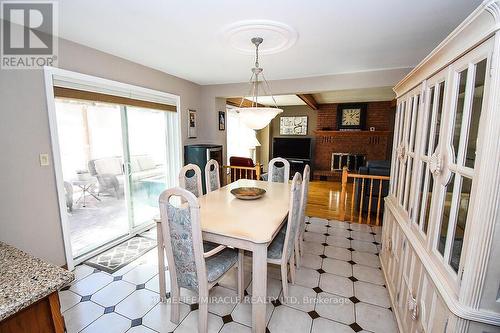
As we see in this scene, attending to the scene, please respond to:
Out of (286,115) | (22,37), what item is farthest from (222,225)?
(286,115)

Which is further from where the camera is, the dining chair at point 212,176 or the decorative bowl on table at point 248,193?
the dining chair at point 212,176

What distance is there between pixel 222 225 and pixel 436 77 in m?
1.69

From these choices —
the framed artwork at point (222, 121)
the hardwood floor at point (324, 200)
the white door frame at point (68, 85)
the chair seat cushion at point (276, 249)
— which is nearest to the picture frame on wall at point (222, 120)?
the framed artwork at point (222, 121)

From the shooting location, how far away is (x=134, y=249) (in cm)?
290

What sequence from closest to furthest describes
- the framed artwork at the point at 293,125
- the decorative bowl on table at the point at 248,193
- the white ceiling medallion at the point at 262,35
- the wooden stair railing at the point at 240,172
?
the white ceiling medallion at the point at 262,35 → the decorative bowl on table at the point at 248,193 → the wooden stair railing at the point at 240,172 → the framed artwork at the point at 293,125

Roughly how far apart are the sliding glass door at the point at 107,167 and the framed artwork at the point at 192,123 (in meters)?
0.44

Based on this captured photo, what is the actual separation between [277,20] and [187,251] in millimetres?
1873

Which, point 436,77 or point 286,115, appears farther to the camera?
point 286,115

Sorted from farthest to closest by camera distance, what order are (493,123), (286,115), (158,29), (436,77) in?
1. (286,115)
2. (158,29)
3. (436,77)
4. (493,123)

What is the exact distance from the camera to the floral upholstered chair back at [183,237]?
1.44 m

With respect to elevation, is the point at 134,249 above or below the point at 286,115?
below

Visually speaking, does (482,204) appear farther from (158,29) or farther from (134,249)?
(134,249)

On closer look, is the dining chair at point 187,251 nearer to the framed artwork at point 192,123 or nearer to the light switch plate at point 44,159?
the light switch plate at point 44,159

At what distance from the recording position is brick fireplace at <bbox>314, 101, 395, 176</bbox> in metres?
6.79
